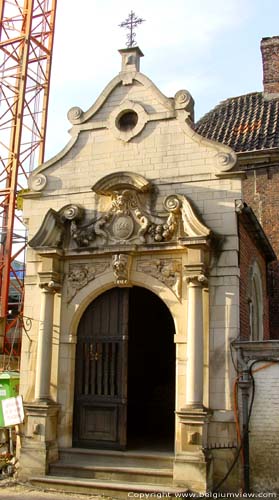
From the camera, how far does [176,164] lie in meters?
10.4

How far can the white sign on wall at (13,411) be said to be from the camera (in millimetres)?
9977

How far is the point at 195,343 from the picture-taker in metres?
9.23

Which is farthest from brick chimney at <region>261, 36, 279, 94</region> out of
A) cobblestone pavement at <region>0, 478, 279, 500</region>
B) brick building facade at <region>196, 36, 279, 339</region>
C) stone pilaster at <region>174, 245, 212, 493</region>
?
cobblestone pavement at <region>0, 478, 279, 500</region>

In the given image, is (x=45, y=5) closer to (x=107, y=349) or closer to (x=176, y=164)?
(x=176, y=164)

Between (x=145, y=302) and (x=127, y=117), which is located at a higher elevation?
(x=127, y=117)

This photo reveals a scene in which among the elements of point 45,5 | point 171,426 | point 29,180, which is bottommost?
point 171,426

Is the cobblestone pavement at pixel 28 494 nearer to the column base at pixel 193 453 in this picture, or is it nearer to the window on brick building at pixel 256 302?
the column base at pixel 193 453

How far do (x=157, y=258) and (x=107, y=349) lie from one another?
1879 mm

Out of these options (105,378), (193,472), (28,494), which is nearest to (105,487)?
(28,494)

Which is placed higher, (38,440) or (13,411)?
(13,411)

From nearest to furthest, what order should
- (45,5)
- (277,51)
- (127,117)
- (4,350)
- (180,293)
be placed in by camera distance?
1. (180,293)
2. (127,117)
3. (277,51)
4. (4,350)
5. (45,5)

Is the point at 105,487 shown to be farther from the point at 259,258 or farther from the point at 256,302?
the point at 259,258

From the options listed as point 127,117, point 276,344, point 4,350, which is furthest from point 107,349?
point 4,350

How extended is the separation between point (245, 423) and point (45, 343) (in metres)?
3.71
